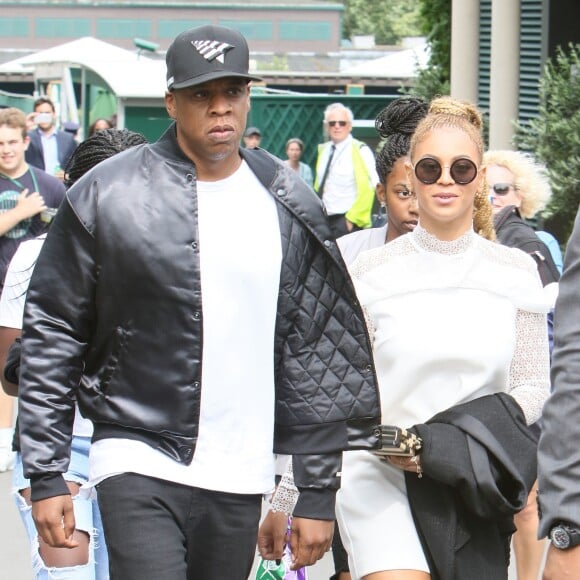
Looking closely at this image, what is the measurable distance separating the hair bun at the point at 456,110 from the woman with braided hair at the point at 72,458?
1.08 metres

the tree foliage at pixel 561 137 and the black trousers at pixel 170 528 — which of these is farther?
the tree foliage at pixel 561 137

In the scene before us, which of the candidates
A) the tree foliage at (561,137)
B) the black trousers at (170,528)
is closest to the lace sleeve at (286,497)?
the black trousers at (170,528)

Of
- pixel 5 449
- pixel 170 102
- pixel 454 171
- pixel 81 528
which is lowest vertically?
pixel 5 449

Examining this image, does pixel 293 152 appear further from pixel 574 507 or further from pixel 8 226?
pixel 574 507

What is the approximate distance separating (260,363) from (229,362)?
9 centimetres

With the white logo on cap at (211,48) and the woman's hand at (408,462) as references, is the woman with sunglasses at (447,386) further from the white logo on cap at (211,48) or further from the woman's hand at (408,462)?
the white logo on cap at (211,48)

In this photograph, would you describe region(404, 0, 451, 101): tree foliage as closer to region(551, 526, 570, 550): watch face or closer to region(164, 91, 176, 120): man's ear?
region(164, 91, 176, 120): man's ear

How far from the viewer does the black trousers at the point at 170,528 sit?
395 centimetres

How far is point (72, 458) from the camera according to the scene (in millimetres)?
4887

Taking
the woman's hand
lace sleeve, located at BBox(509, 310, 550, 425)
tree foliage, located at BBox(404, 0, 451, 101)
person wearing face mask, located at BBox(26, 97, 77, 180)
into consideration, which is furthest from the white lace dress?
person wearing face mask, located at BBox(26, 97, 77, 180)

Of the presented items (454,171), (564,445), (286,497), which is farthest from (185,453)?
(564,445)

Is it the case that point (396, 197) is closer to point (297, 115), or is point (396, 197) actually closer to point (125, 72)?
point (297, 115)

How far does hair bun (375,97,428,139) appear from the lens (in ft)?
→ 18.6

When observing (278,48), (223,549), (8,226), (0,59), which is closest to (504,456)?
(223,549)
